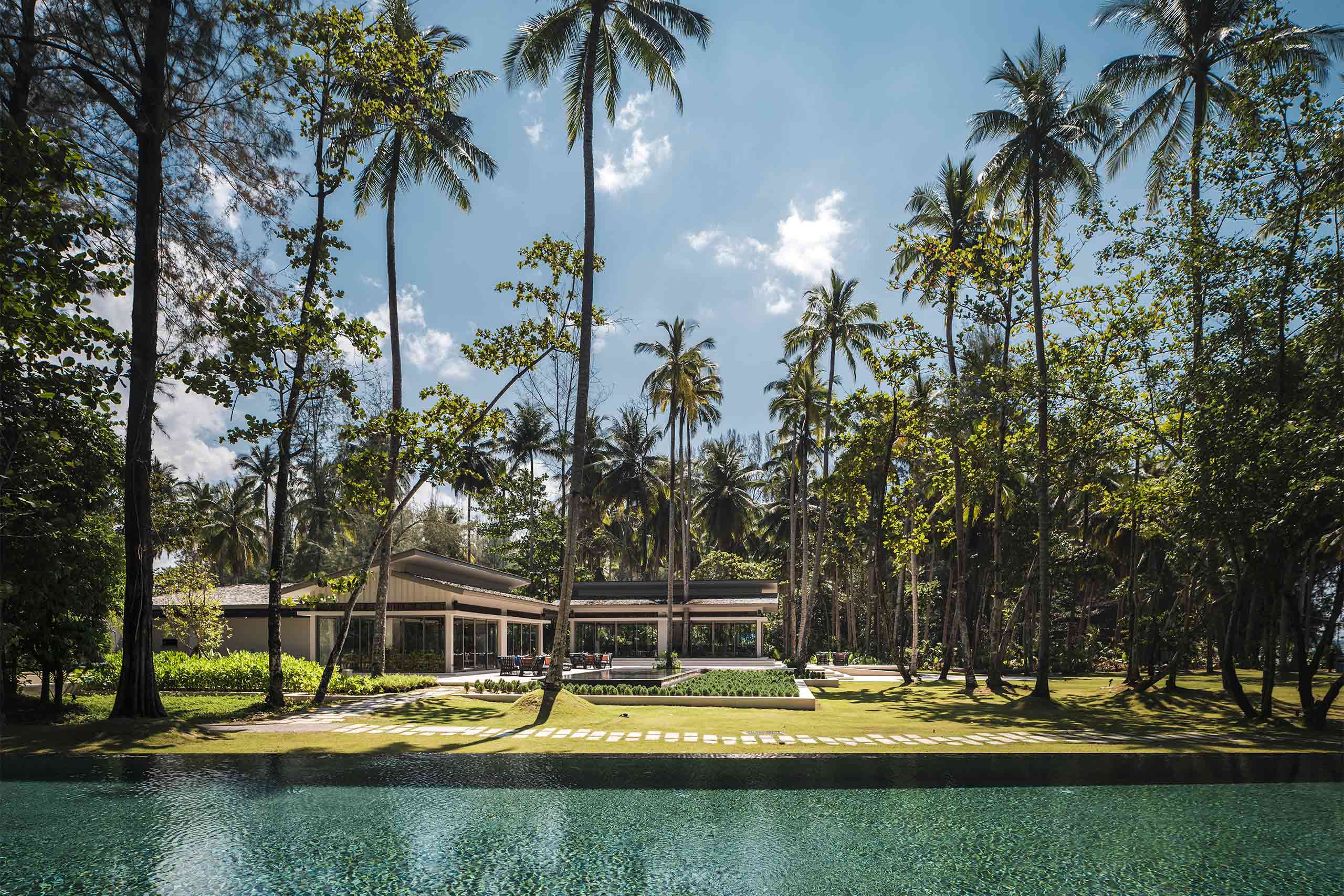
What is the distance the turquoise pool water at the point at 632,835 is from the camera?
6836 millimetres

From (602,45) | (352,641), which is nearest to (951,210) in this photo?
(602,45)

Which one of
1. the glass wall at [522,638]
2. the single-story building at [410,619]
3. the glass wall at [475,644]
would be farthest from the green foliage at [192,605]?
the glass wall at [522,638]

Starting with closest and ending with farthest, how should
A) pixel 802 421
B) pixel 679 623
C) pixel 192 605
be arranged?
pixel 192 605, pixel 802 421, pixel 679 623

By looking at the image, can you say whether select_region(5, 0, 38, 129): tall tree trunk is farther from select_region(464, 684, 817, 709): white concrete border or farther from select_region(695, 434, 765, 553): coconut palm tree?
select_region(695, 434, 765, 553): coconut palm tree

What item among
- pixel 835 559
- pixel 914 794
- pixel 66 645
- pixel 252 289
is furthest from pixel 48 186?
pixel 835 559

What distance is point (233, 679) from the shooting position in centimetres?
2081

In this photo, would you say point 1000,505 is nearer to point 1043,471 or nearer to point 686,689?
point 1043,471

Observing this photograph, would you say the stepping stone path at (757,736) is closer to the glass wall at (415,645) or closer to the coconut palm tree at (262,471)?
the glass wall at (415,645)

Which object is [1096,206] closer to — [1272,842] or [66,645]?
[1272,842]

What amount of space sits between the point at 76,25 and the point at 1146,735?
20478 mm

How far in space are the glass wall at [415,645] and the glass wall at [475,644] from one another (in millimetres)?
678

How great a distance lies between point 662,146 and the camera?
19.3 meters

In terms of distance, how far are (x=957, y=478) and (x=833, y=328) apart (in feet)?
32.0

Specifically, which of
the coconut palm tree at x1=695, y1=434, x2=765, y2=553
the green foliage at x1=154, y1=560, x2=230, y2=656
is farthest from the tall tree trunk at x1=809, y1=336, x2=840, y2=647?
the green foliage at x1=154, y1=560, x2=230, y2=656
